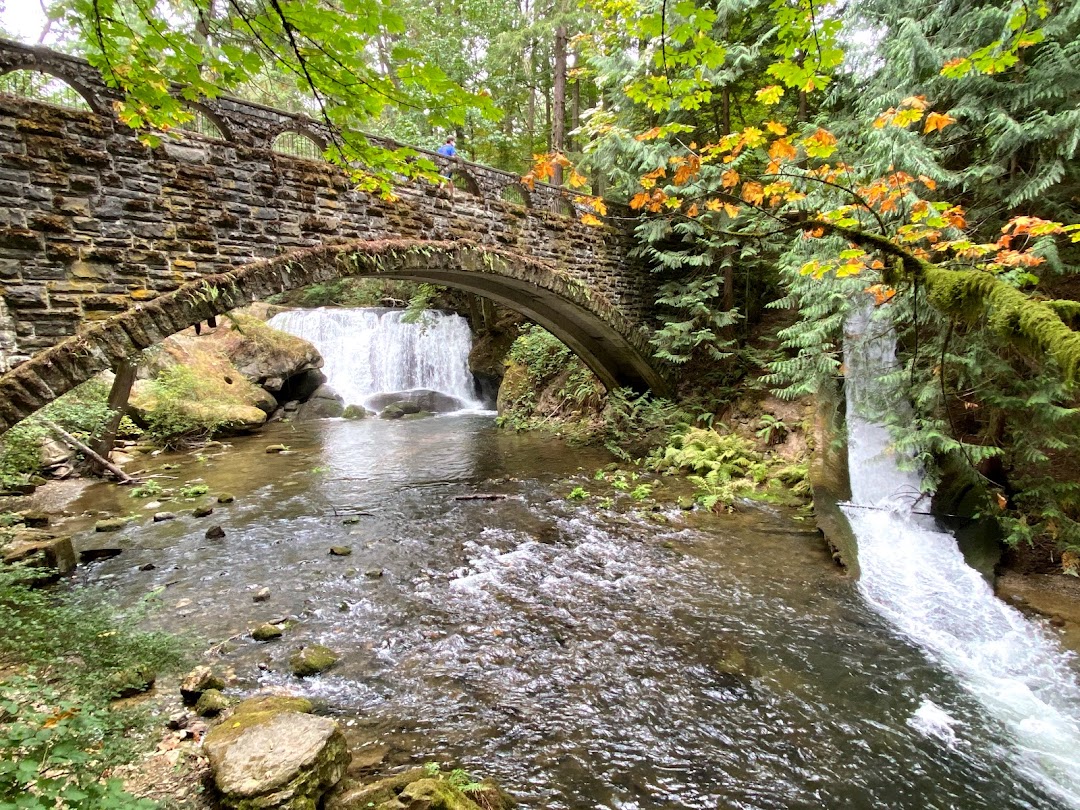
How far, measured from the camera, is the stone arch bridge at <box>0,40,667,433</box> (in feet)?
14.7

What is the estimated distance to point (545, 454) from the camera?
37.0 feet

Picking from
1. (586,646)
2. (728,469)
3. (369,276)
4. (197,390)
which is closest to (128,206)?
(369,276)

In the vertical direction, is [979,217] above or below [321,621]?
above

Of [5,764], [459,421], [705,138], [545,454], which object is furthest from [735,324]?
[5,764]

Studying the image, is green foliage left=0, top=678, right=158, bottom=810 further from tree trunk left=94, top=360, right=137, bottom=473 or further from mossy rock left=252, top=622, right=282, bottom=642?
tree trunk left=94, top=360, right=137, bottom=473

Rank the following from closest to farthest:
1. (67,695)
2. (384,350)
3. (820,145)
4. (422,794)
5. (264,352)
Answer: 1. (422,794)
2. (67,695)
3. (820,145)
4. (264,352)
5. (384,350)

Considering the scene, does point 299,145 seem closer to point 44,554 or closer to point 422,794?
point 44,554

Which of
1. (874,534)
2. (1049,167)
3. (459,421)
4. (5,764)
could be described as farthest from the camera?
(459,421)

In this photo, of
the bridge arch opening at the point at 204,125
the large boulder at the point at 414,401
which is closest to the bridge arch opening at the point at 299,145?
the bridge arch opening at the point at 204,125

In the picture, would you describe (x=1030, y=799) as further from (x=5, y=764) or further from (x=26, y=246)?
(x=26, y=246)

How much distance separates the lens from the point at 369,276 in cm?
739

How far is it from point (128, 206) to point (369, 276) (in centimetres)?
283

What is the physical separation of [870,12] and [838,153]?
155cm

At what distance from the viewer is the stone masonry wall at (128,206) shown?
14.7ft
